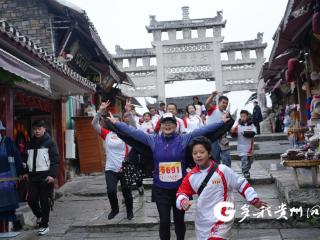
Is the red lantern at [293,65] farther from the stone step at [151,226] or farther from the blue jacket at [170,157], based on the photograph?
the blue jacket at [170,157]

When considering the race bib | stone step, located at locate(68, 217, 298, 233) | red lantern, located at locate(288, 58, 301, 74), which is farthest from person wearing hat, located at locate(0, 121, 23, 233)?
red lantern, located at locate(288, 58, 301, 74)

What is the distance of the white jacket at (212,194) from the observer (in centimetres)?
395

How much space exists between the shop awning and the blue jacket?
6.97ft

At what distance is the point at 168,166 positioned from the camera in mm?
4852

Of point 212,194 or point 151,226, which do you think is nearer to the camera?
point 212,194

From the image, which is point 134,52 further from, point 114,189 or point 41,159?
point 114,189

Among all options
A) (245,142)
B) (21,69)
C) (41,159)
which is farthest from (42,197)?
(245,142)

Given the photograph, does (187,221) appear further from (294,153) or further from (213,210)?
(213,210)

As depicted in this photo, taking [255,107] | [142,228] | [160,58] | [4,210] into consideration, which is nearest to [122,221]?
[142,228]

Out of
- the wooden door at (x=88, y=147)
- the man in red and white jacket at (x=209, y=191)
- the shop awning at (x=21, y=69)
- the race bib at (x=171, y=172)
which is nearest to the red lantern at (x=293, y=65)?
the wooden door at (x=88, y=147)

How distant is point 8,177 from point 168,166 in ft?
10.1

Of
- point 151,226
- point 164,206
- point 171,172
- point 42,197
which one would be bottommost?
point 151,226

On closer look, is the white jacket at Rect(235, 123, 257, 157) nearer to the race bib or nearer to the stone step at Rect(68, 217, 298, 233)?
the stone step at Rect(68, 217, 298, 233)

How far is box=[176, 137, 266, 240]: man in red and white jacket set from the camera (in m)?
3.94
